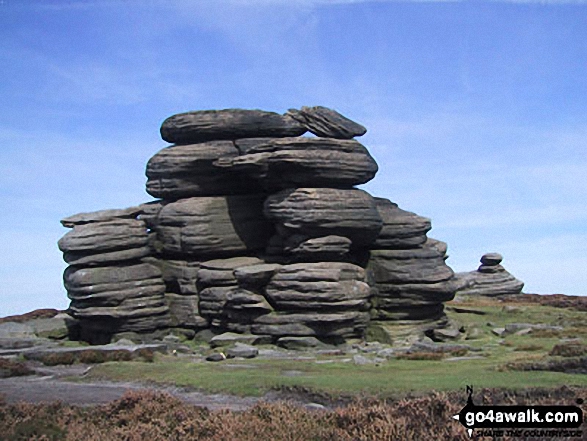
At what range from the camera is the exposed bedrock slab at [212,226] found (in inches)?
1807

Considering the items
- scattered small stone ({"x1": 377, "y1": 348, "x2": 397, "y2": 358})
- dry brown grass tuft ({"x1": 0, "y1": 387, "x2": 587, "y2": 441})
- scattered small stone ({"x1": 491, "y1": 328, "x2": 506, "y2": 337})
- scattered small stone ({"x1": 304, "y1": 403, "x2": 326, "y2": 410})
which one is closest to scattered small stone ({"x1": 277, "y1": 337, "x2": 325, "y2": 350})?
scattered small stone ({"x1": 377, "y1": 348, "x2": 397, "y2": 358})

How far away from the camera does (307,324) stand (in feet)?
134

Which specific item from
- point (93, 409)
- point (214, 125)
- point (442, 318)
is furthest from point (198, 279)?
point (93, 409)

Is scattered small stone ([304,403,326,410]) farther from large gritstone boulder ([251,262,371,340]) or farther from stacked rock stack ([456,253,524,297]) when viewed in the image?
stacked rock stack ([456,253,524,297])

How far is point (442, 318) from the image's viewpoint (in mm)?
45812

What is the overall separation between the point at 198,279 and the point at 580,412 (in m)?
33.1

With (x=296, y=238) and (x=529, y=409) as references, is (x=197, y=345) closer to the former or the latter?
(x=296, y=238)

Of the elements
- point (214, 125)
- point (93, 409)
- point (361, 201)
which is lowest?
point (93, 409)

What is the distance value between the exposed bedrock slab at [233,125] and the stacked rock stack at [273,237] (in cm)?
8

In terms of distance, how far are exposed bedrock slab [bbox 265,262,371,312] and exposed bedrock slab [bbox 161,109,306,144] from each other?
1094 cm

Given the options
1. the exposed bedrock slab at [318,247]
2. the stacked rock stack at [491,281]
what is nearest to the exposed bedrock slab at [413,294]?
the exposed bedrock slab at [318,247]

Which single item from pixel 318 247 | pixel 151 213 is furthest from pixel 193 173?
pixel 318 247

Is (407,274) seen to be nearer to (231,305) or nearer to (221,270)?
(231,305)

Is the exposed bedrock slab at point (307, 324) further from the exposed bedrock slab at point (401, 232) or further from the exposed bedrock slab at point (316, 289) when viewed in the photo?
the exposed bedrock slab at point (401, 232)
